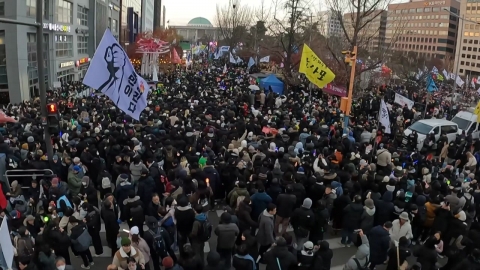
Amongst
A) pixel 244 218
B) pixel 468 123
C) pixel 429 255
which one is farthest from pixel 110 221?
pixel 468 123

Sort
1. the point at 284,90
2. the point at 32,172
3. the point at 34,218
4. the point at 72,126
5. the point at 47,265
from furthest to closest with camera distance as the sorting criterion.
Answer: the point at 284,90
the point at 72,126
the point at 32,172
the point at 34,218
the point at 47,265

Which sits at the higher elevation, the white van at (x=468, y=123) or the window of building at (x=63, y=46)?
the window of building at (x=63, y=46)

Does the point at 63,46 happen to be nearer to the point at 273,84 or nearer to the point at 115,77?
the point at 273,84

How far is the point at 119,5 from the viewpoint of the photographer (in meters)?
63.9

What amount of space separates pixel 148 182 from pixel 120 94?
2.70m

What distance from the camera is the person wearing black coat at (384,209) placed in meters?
8.14

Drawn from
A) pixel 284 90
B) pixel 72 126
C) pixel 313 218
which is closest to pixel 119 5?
pixel 284 90

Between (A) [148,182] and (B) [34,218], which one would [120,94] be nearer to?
(A) [148,182]

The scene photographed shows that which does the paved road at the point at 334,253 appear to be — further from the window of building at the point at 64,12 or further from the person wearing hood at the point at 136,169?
the window of building at the point at 64,12

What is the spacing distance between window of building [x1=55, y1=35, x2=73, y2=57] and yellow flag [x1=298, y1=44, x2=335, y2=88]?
82.5 ft

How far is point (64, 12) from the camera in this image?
118 feet

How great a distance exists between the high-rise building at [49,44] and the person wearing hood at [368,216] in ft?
38.2

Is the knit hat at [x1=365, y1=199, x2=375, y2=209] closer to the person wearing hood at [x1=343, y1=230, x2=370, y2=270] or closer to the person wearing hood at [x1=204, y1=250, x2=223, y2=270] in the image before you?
the person wearing hood at [x1=343, y1=230, x2=370, y2=270]

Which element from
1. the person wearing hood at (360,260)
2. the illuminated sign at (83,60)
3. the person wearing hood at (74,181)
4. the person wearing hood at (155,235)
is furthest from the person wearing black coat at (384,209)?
the illuminated sign at (83,60)
